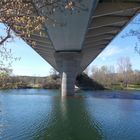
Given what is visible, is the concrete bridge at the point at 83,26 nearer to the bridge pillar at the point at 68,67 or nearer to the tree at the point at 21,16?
the bridge pillar at the point at 68,67

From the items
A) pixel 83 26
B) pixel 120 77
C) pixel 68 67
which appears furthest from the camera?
pixel 120 77

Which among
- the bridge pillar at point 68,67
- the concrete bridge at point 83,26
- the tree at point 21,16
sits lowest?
the tree at point 21,16

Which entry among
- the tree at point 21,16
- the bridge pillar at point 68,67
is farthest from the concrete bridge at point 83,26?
the tree at point 21,16

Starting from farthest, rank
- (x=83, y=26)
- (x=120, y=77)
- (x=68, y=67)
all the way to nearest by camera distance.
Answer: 1. (x=120, y=77)
2. (x=68, y=67)
3. (x=83, y=26)

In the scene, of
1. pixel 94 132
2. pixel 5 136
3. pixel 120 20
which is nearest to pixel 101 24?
pixel 120 20

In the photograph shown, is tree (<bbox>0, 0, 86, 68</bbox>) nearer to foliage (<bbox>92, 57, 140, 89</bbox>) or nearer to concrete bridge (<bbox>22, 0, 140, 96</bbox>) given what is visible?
concrete bridge (<bbox>22, 0, 140, 96</bbox>)

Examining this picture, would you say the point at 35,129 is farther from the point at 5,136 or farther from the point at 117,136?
the point at 117,136

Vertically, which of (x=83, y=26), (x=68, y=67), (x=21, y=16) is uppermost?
(x=83, y=26)

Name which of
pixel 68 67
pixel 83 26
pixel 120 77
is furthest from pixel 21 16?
pixel 120 77

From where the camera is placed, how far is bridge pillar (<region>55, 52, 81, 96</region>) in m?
49.2

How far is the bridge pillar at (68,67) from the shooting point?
4919 cm

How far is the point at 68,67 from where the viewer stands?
5078cm

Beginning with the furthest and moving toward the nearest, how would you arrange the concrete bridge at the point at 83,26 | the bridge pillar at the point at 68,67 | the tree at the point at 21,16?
the bridge pillar at the point at 68,67 < the concrete bridge at the point at 83,26 < the tree at the point at 21,16

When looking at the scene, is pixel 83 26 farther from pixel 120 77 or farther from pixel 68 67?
pixel 120 77
